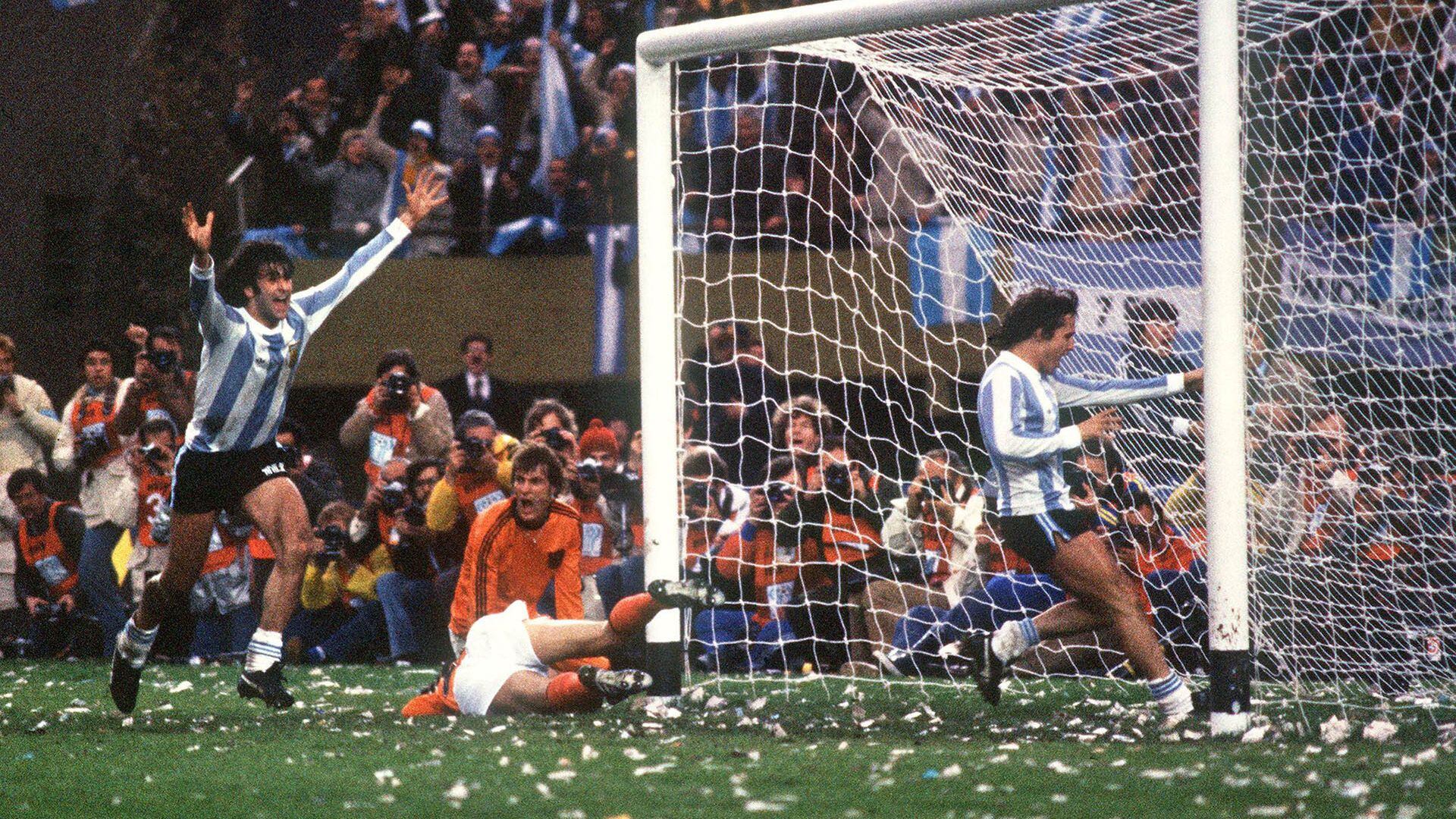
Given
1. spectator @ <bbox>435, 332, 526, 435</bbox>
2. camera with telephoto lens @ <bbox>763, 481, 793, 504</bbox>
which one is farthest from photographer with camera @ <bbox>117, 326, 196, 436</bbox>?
camera with telephoto lens @ <bbox>763, 481, 793, 504</bbox>

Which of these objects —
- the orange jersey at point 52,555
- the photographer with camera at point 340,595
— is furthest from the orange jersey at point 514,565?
the orange jersey at point 52,555

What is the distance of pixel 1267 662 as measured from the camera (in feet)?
24.9

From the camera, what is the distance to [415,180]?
11555mm

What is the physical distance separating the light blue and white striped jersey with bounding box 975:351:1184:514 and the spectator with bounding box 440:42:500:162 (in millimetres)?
6342

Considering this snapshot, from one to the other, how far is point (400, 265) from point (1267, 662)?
21.2 feet

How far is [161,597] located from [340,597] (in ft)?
10.4

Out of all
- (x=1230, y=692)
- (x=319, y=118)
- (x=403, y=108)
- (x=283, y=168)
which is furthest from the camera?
(x=319, y=118)

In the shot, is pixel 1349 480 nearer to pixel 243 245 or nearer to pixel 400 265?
pixel 243 245

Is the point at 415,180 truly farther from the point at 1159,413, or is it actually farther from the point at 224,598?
the point at 1159,413

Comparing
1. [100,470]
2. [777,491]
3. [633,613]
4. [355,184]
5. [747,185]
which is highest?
[355,184]

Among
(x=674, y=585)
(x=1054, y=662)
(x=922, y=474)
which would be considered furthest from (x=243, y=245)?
(x=1054, y=662)

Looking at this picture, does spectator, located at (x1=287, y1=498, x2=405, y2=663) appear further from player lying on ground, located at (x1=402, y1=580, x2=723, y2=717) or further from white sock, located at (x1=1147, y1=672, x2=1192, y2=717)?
white sock, located at (x1=1147, y1=672, x2=1192, y2=717)

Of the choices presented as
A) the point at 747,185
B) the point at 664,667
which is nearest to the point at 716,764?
the point at 664,667

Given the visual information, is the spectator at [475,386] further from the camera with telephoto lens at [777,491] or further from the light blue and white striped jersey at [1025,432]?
the light blue and white striped jersey at [1025,432]
